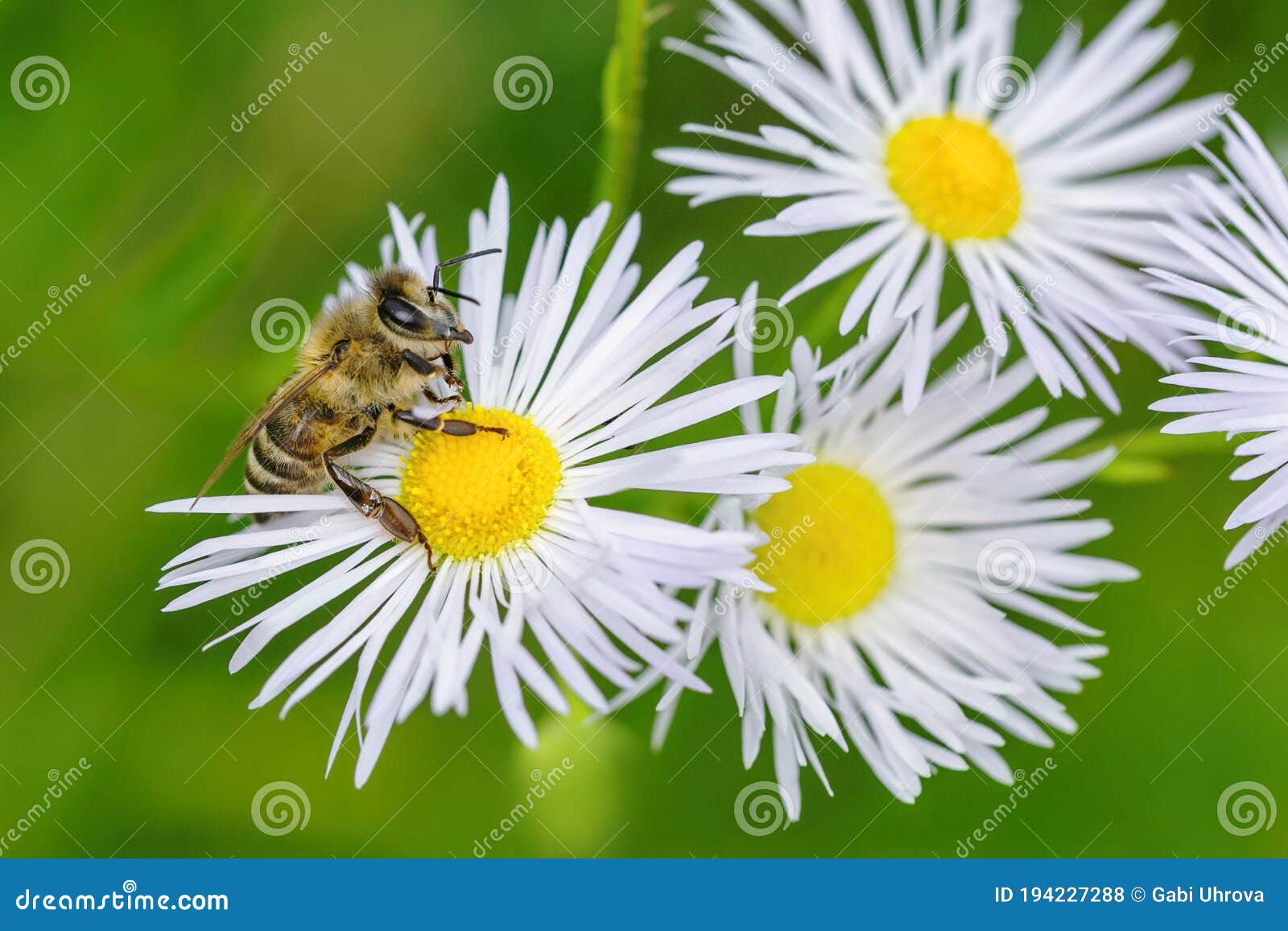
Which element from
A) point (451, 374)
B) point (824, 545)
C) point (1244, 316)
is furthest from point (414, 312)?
point (1244, 316)

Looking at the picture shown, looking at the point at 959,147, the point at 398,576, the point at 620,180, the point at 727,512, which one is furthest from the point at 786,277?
the point at 398,576

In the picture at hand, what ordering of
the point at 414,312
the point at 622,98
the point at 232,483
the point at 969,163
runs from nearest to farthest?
the point at 414,312, the point at 622,98, the point at 969,163, the point at 232,483

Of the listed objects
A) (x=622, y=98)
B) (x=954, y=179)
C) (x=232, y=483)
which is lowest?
(x=232, y=483)

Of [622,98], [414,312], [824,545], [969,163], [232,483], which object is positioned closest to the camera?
[414,312]

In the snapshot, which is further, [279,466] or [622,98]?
[622,98]

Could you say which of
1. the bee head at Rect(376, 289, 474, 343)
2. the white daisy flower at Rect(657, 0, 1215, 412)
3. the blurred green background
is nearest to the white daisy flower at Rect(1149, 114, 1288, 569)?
the white daisy flower at Rect(657, 0, 1215, 412)

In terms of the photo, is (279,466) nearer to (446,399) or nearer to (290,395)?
(290,395)
